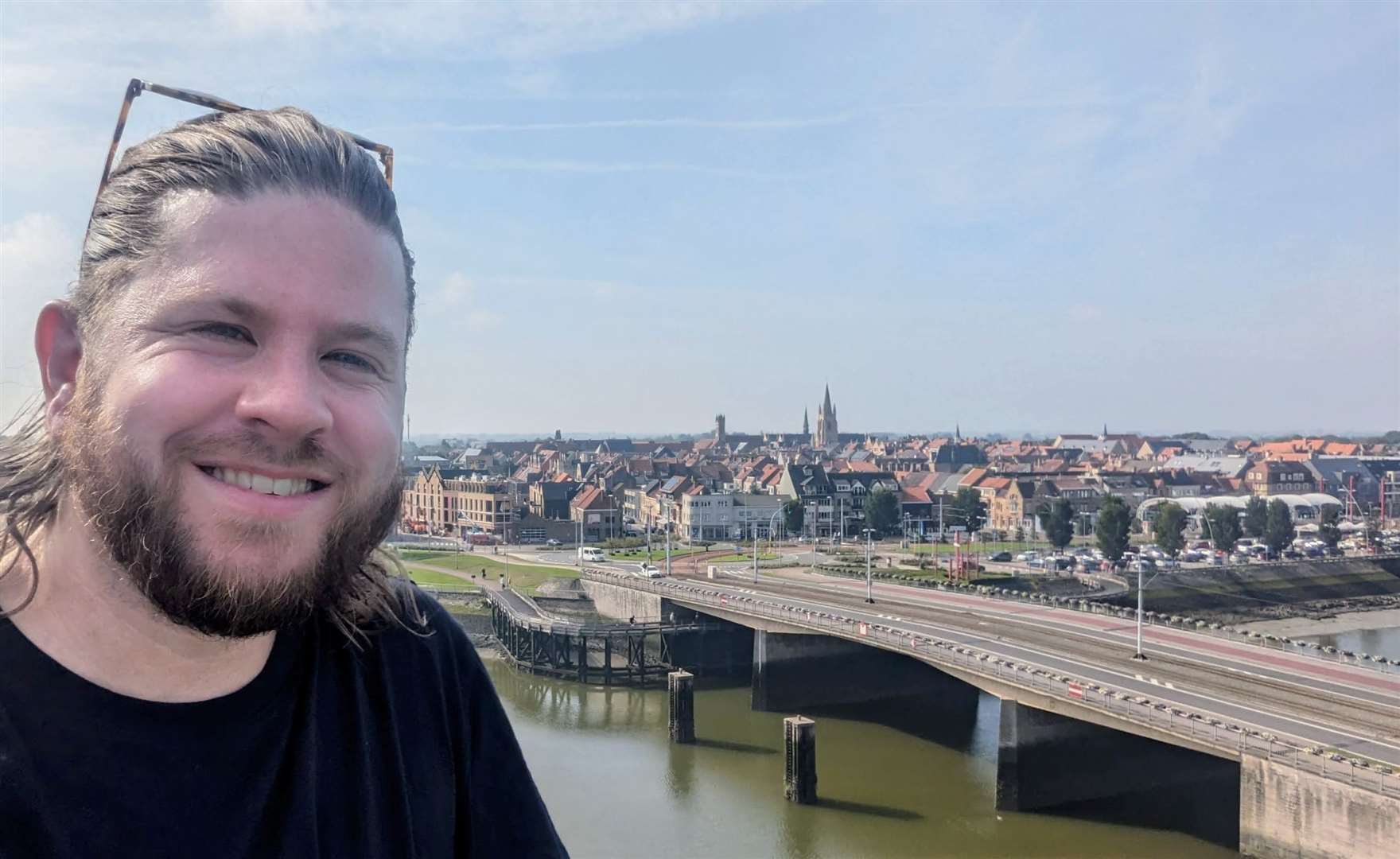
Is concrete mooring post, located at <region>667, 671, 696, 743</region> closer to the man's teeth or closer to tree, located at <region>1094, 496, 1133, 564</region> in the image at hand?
the man's teeth

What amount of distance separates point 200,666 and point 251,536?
8.4 inches

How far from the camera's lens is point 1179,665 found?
21.8 metres

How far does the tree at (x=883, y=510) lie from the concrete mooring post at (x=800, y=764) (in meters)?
40.7

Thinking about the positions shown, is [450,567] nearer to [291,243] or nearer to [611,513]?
[611,513]

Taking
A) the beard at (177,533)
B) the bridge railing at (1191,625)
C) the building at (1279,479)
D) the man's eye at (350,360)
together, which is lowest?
the bridge railing at (1191,625)

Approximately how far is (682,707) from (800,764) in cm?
511

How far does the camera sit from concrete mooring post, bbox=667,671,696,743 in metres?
23.7

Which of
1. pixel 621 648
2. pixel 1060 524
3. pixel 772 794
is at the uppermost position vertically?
pixel 1060 524

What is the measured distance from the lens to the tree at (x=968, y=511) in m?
58.8

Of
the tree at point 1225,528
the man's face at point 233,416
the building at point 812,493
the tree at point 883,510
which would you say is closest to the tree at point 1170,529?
the tree at point 1225,528

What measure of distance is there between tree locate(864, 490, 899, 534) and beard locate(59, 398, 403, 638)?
59.1m

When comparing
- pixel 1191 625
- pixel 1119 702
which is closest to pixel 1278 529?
pixel 1191 625

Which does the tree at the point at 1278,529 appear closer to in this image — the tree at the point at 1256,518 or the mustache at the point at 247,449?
the tree at the point at 1256,518

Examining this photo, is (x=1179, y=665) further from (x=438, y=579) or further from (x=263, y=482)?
(x=438, y=579)
